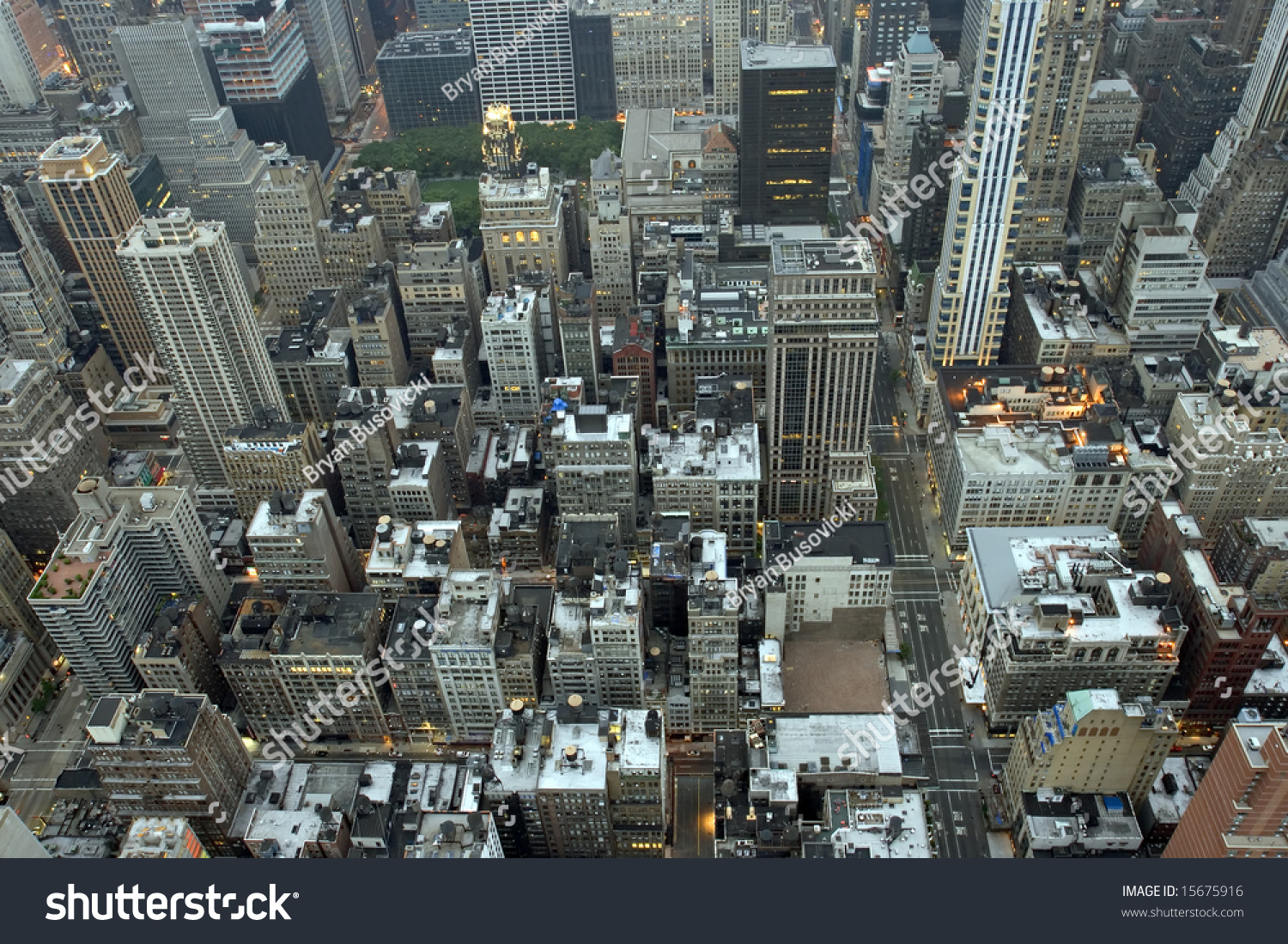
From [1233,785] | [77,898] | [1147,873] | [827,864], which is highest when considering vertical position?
[77,898]

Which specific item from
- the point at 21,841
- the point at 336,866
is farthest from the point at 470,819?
the point at 336,866

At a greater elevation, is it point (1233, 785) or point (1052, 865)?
point (1052, 865)

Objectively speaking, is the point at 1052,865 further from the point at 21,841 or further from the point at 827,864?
the point at 21,841

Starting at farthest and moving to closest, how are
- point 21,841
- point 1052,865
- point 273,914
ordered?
point 21,841 < point 1052,865 < point 273,914

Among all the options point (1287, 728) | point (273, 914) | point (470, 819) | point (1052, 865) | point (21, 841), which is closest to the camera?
point (273, 914)

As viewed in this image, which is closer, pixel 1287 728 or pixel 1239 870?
pixel 1239 870

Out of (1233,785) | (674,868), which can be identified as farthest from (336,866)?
(1233,785)

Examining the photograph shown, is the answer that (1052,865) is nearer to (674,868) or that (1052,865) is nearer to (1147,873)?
(1147,873)

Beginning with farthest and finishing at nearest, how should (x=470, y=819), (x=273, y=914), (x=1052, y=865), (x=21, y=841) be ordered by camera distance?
(x=470, y=819) < (x=21, y=841) < (x=1052, y=865) < (x=273, y=914)

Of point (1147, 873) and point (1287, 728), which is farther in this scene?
point (1287, 728)
